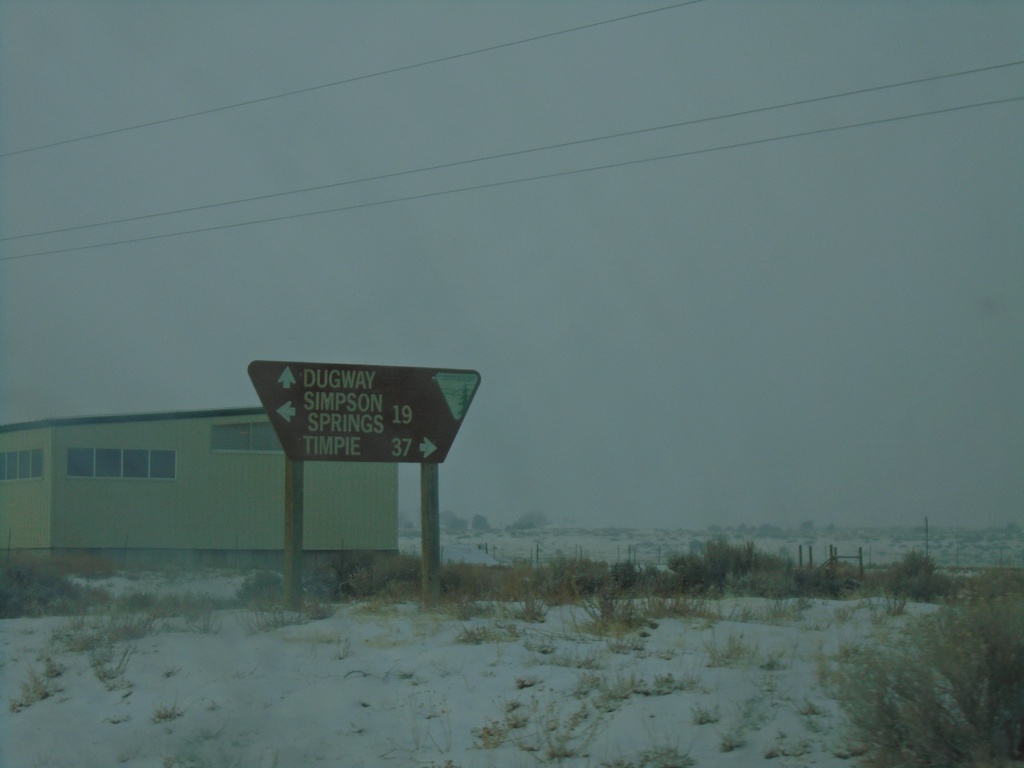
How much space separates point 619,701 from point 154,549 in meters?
32.5

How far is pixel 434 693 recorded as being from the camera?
890 cm

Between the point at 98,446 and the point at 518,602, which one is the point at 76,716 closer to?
the point at 518,602

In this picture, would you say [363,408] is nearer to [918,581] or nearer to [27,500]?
[918,581]

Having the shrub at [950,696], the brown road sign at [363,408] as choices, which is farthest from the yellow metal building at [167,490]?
the shrub at [950,696]

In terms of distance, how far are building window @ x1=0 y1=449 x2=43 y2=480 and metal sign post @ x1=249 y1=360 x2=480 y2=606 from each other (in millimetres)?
26974

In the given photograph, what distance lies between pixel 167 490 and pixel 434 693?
3088cm

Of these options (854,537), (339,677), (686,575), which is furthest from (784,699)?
(854,537)

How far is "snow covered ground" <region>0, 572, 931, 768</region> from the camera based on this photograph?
760cm

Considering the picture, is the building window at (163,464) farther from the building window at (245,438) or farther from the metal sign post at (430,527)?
the metal sign post at (430,527)

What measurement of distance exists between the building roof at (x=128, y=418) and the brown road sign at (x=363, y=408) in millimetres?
24618

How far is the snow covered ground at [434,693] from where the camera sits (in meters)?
7.60

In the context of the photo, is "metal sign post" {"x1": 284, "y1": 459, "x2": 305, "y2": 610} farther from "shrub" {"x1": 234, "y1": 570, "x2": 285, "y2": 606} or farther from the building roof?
the building roof

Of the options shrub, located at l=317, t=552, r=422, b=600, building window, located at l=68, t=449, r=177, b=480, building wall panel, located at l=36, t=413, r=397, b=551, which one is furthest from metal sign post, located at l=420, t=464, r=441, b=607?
building window, located at l=68, t=449, r=177, b=480

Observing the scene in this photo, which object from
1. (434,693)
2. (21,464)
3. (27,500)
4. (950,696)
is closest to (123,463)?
(27,500)
